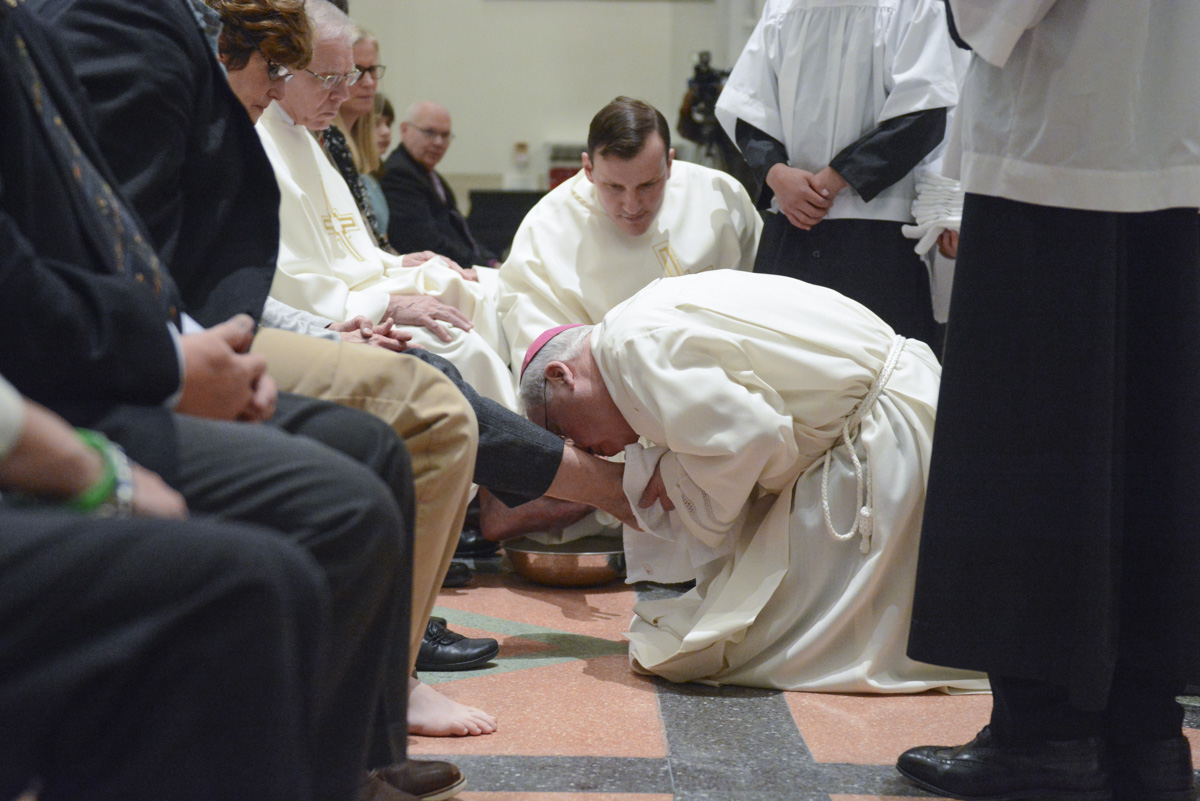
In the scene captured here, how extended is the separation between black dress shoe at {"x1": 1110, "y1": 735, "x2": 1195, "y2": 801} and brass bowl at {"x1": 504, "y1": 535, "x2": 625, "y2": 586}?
5.96 ft

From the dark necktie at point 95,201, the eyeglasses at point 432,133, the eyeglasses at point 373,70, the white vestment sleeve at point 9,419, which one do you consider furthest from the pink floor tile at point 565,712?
the eyeglasses at point 432,133

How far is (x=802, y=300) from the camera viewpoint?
8.46ft

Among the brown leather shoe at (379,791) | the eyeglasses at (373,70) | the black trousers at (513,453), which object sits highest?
the eyeglasses at (373,70)

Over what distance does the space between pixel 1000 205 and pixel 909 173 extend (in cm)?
177

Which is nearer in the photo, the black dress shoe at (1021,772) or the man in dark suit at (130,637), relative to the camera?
the man in dark suit at (130,637)

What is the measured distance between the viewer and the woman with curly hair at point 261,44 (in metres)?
2.24

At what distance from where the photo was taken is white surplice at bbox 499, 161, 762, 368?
3.94 m

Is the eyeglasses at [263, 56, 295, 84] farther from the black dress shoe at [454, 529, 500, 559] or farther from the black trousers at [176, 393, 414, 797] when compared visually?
the black dress shoe at [454, 529, 500, 559]

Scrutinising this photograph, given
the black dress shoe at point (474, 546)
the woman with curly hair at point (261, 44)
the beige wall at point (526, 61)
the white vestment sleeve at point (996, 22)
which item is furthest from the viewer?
the beige wall at point (526, 61)

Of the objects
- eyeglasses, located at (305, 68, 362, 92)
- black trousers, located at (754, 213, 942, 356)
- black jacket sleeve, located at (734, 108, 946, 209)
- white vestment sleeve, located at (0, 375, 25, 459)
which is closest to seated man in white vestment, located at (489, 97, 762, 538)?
black trousers, located at (754, 213, 942, 356)

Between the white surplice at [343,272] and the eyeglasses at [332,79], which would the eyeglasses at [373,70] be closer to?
the white surplice at [343,272]

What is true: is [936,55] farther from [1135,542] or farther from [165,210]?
[165,210]

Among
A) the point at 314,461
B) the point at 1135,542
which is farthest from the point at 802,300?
the point at 314,461

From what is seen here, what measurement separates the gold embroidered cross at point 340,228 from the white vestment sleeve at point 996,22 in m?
2.36
